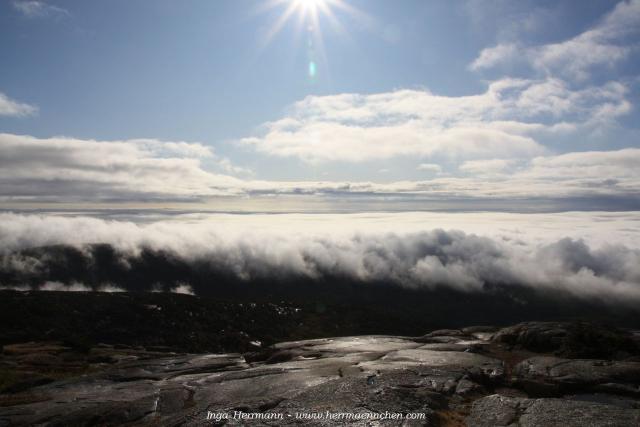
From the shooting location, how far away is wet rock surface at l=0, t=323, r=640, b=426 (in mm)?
15617

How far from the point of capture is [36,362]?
5659 cm

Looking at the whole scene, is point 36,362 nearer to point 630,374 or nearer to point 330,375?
point 330,375

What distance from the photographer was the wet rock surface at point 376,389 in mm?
15617

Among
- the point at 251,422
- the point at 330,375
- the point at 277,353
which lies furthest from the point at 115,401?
the point at 277,353

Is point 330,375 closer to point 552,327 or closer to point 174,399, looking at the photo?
point 174,399

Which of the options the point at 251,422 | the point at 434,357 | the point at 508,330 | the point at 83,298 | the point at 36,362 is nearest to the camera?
the point at 251,422

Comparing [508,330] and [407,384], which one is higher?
[407,384]

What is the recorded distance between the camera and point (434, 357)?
2500 centimetres

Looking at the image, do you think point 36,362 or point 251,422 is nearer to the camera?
point 251,422

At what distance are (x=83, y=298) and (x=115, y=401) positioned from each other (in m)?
199

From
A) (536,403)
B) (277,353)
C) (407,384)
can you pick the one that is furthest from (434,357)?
(277,353)

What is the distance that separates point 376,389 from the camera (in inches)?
701

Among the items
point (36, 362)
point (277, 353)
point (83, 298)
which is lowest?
point (83, 298)

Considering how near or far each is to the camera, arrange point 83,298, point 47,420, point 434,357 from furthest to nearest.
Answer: point 83,298
point 434,357
point 47,420
